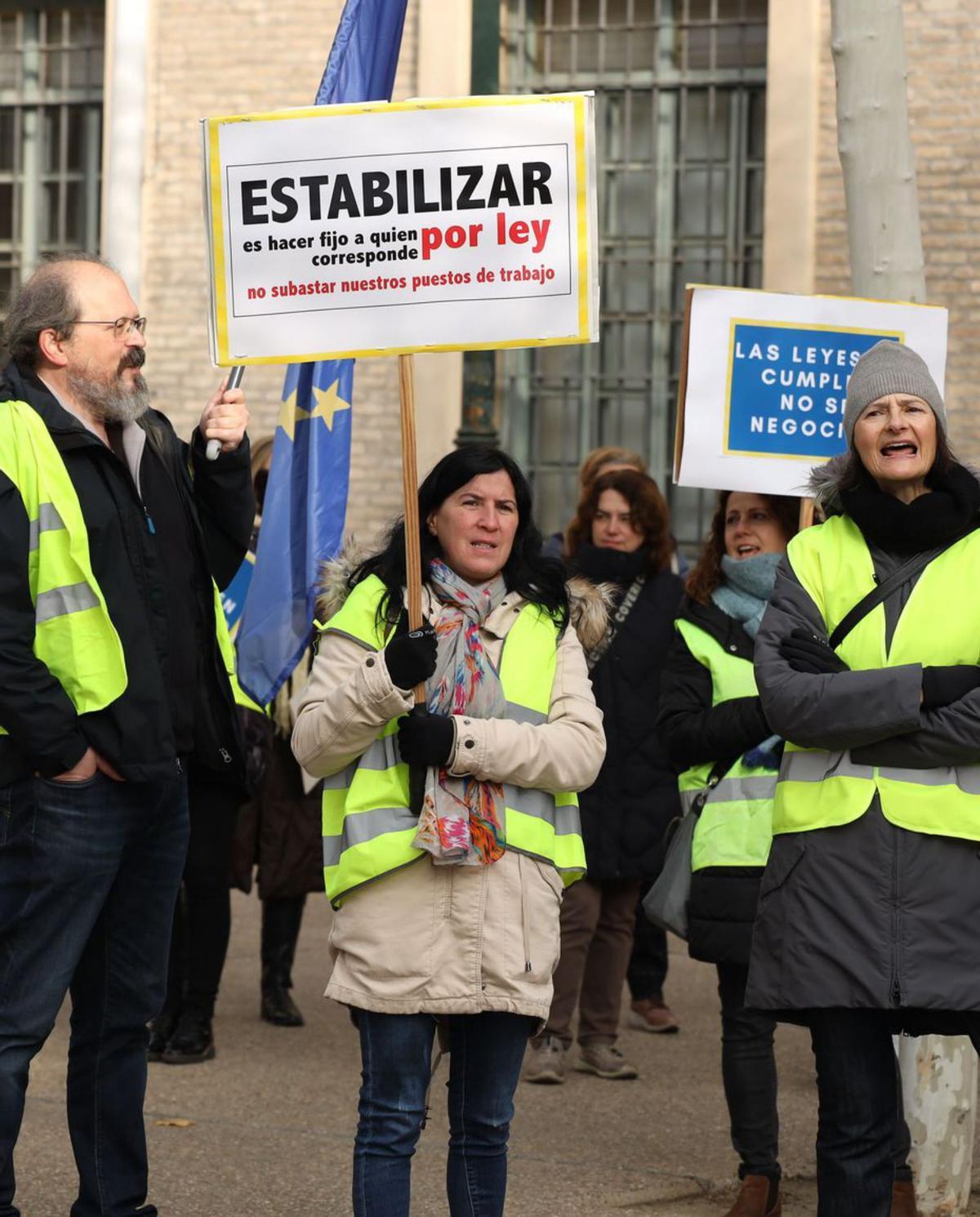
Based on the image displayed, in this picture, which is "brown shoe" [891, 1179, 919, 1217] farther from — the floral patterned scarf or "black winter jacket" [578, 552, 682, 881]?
"black winter jacket" [578, 552, 682, 881]

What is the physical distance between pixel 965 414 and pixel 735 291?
21.5ft

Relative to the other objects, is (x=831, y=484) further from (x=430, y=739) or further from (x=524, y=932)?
(x=524, y=932)

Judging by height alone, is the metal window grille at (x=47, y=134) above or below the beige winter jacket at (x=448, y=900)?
above

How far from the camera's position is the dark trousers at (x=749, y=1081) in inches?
195

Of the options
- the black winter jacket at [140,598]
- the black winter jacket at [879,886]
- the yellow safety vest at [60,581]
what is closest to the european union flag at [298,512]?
the black winter jacket at [140,598]

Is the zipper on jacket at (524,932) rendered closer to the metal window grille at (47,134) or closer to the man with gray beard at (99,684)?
the man with gray beard at (99,684)

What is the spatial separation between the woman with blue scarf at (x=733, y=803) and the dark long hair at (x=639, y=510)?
1.57 metres

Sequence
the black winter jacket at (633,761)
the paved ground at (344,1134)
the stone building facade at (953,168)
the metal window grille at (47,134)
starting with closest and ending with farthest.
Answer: the paved ground at (344,1134) → the black winter jacket at (633,761) → the stone building facade at (953,168) → the metal window grille at (47,134)

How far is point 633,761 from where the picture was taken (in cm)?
673

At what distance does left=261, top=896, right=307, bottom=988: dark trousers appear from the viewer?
7.28 m

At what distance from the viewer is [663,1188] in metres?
5.28

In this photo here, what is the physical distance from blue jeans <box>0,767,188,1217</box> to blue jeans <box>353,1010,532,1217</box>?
573 millimetres

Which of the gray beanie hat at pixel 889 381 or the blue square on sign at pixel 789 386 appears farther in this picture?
the blue square on sign at pixel 789 386

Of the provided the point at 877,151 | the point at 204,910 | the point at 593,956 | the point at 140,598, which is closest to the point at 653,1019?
the point at 593,956
